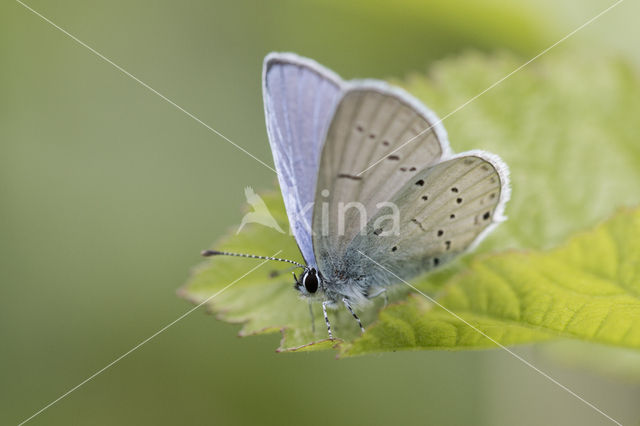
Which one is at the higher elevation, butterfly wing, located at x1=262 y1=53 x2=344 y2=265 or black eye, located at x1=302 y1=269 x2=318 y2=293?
butterfly wing, located at x1=262 y1=53 x2=344 y2=265

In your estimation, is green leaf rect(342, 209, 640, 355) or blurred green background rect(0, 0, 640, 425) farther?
blurred green background rect(0, 0, 640, 425)

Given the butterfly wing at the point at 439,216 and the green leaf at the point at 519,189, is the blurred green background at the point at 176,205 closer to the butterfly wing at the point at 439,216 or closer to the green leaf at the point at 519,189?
the green leaf at the point at 519,189

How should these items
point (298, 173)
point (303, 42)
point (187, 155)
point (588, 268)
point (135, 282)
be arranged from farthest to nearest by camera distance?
point (303, 42) → point (187, 155) → point (135, 282) → point (298, 173) → point (588, 268)

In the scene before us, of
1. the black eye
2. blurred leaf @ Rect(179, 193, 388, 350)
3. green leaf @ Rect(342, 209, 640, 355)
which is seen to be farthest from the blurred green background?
green leaf @ Rect(342, 209, 640, 355)

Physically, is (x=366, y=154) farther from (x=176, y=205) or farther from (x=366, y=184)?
(x=176, y=205)

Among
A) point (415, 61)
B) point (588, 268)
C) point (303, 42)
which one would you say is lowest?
point (588, 268)

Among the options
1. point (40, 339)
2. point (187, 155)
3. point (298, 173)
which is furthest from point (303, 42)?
point (40, 339)

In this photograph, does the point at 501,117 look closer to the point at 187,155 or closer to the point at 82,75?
the point at 187,155

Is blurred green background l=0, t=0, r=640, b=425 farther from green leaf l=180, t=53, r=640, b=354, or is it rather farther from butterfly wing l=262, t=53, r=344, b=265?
butterfly wing l=262, t=53, r=344, b=265

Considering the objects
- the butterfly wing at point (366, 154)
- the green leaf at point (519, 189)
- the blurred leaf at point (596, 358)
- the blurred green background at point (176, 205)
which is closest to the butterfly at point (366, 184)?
the butterfly wing at point (366, 154)
